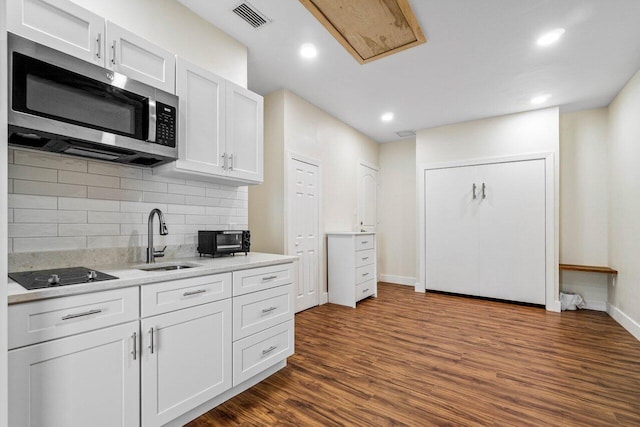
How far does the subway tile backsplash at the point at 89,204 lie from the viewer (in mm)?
1566

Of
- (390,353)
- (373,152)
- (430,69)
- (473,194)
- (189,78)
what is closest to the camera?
(189,78)

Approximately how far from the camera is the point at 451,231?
4.75 m

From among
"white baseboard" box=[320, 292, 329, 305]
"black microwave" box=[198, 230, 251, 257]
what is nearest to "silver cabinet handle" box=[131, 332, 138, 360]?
"black microwave" box=[198, 230, 251, 257]

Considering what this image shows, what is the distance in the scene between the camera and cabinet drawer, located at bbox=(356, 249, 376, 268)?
4209mm

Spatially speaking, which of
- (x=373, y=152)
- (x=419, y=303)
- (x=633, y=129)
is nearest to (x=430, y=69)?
(x=633, y=129)

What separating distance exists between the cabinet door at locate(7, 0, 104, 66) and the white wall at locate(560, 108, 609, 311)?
5419 mm

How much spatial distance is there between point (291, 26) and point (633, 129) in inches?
145

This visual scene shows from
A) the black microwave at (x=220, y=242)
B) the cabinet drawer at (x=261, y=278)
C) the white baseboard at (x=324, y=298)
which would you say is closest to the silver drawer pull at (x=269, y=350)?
the cabinet drawer at (x=261, y=278)

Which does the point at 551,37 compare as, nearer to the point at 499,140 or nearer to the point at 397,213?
the point at 499,140

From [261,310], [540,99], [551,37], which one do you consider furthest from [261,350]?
[540,99]

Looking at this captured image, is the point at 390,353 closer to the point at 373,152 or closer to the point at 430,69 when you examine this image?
the point at 430,69

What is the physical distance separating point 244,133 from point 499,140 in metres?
3.88

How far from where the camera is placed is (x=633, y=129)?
123 inches

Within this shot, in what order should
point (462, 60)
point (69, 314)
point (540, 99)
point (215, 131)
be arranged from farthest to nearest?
point (540, 99) → point (462, 60) → point (215, 131) → point (69, 314)
